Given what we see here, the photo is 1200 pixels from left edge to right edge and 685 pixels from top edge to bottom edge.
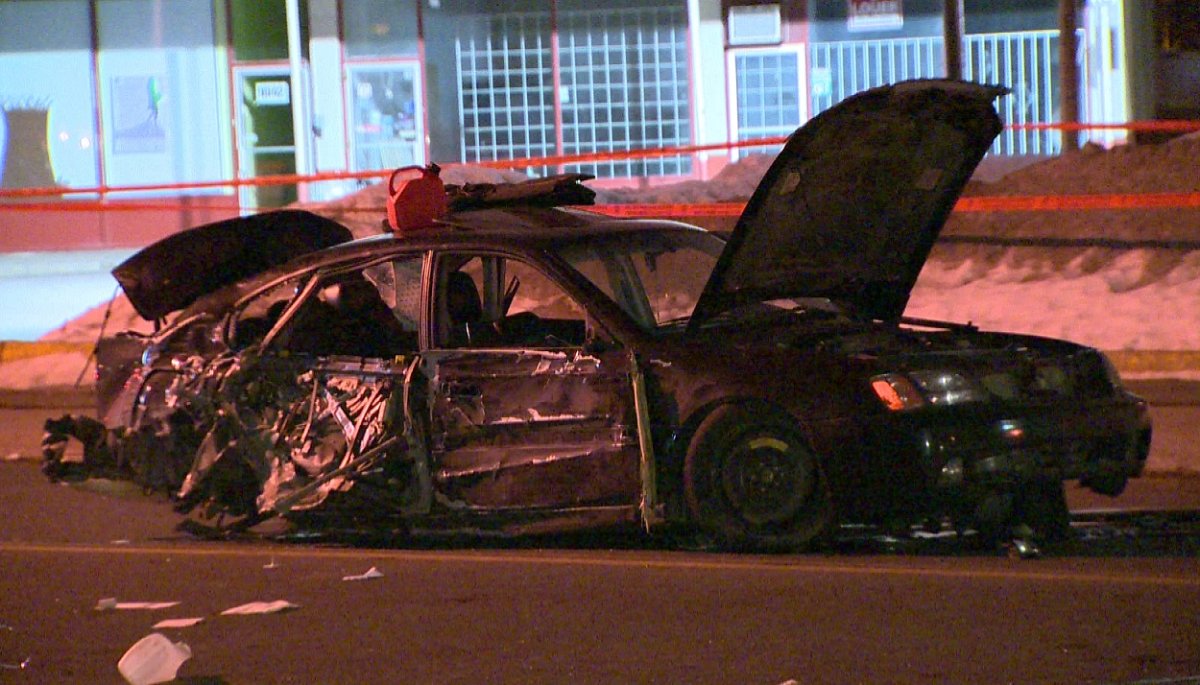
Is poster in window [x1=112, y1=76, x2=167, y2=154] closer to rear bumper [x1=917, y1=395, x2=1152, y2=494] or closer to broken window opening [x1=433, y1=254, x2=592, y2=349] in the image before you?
broken window opening [x1=433, y1=254, x2=592, y2=349]

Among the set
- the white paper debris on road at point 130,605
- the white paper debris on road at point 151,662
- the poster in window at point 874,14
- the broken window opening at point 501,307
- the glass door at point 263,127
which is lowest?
the white paper debris on road at point 130,605

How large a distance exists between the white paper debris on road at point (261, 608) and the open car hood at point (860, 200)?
6.52 feet

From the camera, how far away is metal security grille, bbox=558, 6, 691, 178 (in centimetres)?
2123

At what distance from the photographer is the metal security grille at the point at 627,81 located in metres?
21.2

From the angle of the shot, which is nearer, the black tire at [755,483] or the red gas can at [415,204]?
the black tire at [755,483]

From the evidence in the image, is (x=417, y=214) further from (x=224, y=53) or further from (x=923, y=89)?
(x=224, y=53)

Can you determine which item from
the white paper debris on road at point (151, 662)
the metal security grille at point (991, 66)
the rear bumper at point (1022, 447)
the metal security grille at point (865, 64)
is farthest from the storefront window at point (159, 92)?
the white paper debris on road at point (151, 662)

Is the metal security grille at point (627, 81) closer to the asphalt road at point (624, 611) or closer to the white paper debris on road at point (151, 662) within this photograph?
the asphalt road at point (624, 611)

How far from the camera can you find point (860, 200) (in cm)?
707

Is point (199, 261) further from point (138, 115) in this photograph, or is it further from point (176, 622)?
point (138, 115)

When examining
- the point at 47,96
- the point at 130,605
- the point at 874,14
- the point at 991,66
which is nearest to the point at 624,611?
the point at 130,605

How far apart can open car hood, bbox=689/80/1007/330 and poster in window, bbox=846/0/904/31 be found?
43.6ft

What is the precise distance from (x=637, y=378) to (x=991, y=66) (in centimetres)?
1422

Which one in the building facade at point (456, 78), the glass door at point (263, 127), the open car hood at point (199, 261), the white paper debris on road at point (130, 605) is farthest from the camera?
the glass door at point (263, 127)
